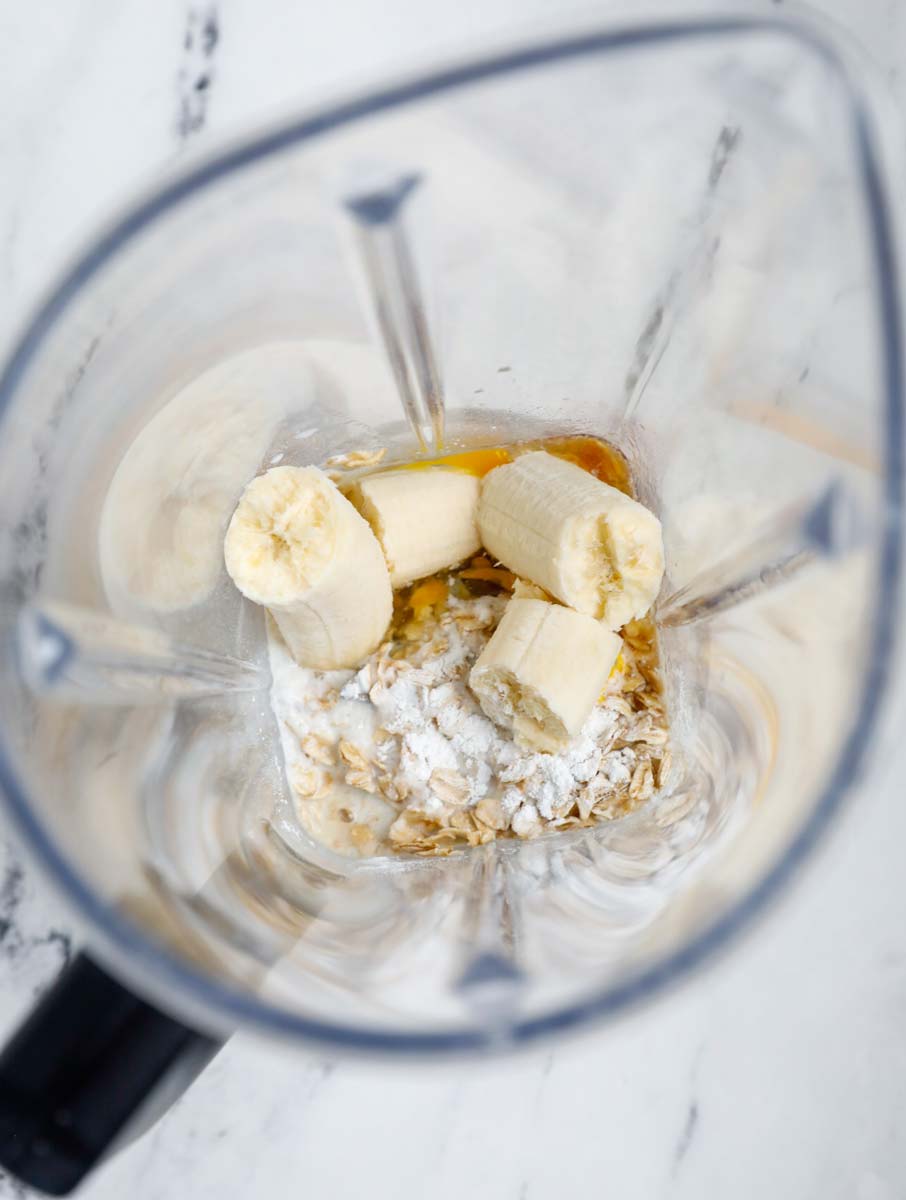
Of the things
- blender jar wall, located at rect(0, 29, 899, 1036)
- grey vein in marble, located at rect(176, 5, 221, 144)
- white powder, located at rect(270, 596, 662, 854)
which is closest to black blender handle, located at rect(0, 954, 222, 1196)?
blender jar wall, located at rect(0, 29, 899, 1036)

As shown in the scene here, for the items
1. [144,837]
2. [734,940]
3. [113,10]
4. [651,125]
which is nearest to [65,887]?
[144,837]

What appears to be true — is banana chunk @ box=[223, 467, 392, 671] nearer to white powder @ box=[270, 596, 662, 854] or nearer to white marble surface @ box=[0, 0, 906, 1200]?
white powder @ box=[270, 596, 662, 854]

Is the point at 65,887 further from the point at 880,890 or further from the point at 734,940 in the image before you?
the point at 880,890

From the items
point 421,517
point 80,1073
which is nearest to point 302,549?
point 421,517

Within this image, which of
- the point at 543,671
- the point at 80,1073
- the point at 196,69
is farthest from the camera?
the point at 196,69

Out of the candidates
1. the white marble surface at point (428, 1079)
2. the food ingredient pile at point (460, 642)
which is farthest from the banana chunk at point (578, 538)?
the white marble surface at point (428, 1079)

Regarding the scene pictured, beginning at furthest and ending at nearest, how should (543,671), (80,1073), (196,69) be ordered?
1. (196,69)
2. (543,671)
3. (80,1073)

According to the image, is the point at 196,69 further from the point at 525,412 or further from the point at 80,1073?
the point at 80,1073
